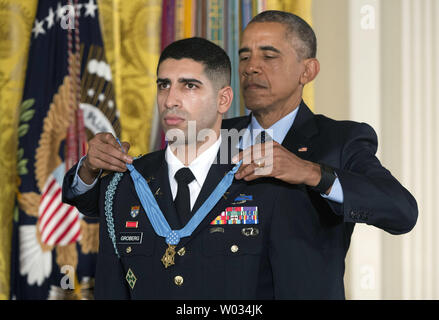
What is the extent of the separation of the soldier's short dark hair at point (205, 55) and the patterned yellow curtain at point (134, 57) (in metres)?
1.60

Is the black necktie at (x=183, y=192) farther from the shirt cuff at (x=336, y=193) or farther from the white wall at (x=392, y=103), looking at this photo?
the white wall at (x=392, y=103)

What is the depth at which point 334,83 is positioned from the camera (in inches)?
144

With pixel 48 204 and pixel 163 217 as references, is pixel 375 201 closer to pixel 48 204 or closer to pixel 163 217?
pixel 163 217

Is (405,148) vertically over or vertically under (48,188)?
over

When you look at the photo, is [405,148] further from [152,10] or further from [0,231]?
[0,231]

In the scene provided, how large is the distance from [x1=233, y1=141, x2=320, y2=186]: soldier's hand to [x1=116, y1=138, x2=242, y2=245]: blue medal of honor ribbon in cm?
9

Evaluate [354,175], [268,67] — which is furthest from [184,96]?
[268,67]

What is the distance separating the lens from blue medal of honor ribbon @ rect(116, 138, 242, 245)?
1803mm

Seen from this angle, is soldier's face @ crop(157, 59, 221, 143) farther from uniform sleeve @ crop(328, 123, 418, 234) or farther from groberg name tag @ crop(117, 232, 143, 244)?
uniform sleeve @ crop(328, 123, 418, 234)

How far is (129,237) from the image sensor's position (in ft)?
6.17

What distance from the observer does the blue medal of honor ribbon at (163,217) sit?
5.91 feet

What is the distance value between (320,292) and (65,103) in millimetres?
2118
